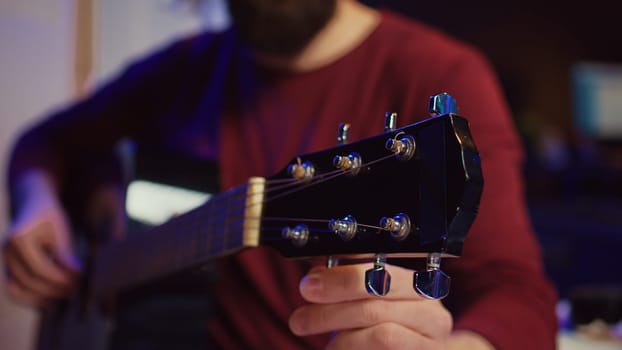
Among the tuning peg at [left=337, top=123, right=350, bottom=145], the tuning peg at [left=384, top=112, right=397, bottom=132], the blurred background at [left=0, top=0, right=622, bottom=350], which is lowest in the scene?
the tuning peg at [left=384, top=112, right=397, bottom=132]

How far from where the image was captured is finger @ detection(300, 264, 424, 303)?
1.51 ft

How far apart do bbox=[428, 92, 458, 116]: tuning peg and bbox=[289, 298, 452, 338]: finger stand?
16 cm

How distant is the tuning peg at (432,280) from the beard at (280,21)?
0.54 m

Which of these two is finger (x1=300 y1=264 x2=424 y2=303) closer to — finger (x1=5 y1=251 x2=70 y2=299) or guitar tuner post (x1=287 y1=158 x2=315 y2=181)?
guitar tuner post (x1=287 y1=158 x2=315 y2=181)

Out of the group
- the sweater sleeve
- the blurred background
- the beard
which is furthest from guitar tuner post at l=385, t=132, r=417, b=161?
the blurred background

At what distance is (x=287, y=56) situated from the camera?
91cm

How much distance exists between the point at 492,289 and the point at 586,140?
14.1 ft

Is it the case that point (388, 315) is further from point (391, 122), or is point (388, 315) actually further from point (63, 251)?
point (63, 251)

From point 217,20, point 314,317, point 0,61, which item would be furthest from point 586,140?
point 314,317

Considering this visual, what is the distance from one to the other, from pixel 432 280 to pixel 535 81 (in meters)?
4.41

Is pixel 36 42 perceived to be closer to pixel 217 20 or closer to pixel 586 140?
pixel 217 20

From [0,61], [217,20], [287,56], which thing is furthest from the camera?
[217,20]

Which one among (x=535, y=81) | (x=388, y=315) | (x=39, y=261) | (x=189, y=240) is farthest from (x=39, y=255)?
(x=535, y=81)

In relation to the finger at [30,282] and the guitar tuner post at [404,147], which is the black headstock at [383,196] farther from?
the finger at [30,282]
